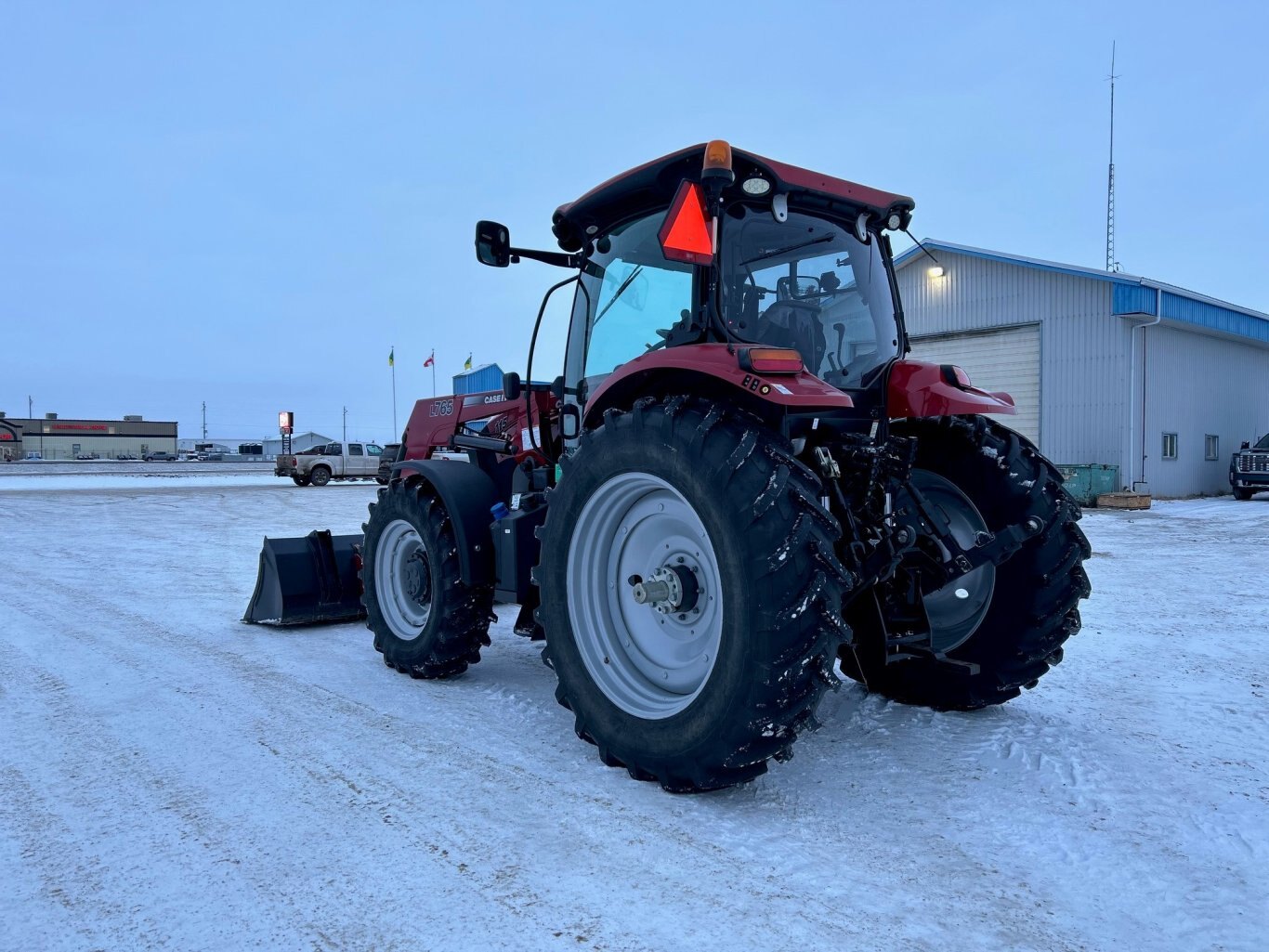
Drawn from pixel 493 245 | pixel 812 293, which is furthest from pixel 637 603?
pixel 493 245

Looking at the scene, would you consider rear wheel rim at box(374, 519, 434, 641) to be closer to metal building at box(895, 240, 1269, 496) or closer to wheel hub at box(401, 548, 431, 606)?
wheel hub at box(401, 548, 431, 606)

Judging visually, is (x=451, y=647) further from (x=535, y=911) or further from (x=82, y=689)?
(x=535, y=911)

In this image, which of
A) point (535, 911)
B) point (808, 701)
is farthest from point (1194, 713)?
point (535, 911)

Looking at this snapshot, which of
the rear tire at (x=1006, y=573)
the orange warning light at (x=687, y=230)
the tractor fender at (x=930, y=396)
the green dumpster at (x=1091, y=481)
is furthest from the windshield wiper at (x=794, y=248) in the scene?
the green dumpster at (x=1091, y=481)

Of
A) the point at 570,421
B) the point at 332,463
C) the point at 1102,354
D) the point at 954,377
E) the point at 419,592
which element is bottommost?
the point at 419,592

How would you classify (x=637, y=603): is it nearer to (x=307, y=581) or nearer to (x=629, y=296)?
(x=629, y=296)

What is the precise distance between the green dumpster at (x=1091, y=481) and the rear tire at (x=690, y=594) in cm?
1699

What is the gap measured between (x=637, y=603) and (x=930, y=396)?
1365 millimetres

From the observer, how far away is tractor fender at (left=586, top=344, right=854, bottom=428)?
266 centimetres

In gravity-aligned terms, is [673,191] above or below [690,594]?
above

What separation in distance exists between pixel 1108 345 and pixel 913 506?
17892 mm

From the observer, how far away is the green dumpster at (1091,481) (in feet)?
58.3

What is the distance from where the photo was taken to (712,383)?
3.01m

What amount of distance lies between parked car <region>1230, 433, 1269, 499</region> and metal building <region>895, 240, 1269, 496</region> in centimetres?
87
